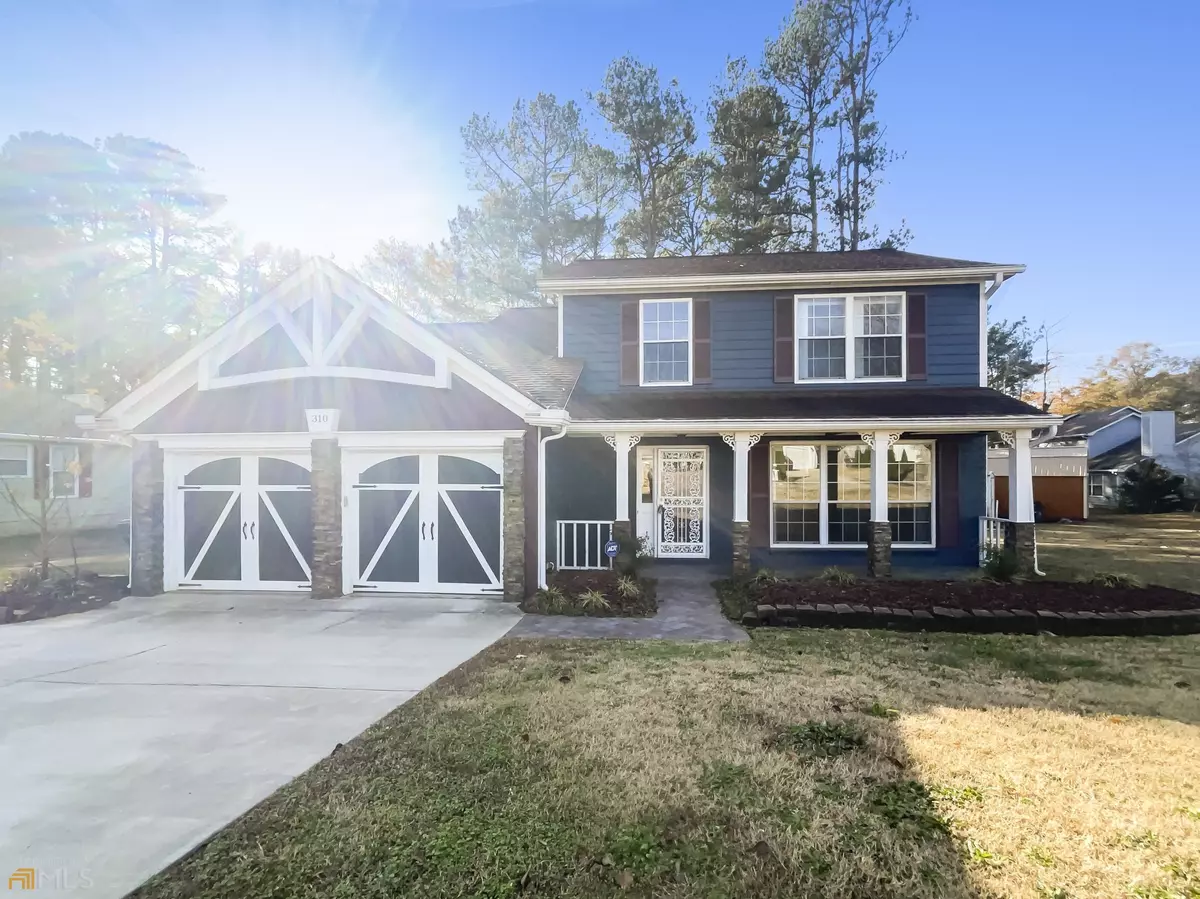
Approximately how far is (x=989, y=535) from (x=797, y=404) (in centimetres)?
435

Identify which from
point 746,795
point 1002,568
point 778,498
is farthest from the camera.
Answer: point 778,498

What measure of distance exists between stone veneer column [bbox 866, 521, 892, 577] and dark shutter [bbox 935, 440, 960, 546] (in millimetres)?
2119

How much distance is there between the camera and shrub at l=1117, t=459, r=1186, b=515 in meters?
24.4

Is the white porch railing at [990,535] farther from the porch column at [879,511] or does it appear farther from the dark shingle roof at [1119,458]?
the dark shingle roof at [1119,458]

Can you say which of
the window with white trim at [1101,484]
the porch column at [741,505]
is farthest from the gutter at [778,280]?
the window with white trim at [1101,484]

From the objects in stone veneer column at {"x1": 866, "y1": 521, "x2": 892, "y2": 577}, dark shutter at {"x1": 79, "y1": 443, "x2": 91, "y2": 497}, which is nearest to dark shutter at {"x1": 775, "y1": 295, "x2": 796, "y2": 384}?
stone veneer column at {"x1": 866, "y1": 521, "x2": 892, "y2": 577}

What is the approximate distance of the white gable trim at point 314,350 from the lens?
917 centimetres

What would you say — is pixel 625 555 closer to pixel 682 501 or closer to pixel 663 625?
pixel 663 625

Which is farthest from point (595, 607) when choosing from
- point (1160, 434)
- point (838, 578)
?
Answer: point (1160, 434)

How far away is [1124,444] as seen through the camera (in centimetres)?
2967

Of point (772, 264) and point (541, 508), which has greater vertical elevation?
point (772, 264)

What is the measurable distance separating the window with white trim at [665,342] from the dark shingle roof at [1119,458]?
84.1ft

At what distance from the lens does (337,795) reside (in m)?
3.57

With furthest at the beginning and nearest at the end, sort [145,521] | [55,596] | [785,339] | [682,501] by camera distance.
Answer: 1. [682,501]
2. [785,339]
3. [145,521]
4. [55,596]
